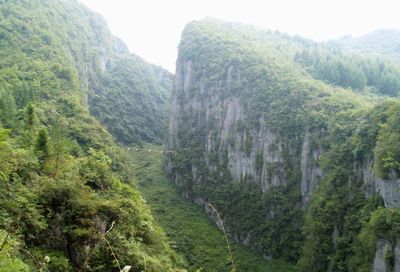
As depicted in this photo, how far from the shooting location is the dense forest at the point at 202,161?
16516mm

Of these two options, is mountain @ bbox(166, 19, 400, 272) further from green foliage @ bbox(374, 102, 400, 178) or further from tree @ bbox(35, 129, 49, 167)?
tree @ bbox(35, 129, 49, 167)

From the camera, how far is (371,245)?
94.7ft

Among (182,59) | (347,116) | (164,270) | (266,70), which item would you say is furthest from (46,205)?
(182,59)

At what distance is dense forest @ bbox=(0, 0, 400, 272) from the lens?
16516mm

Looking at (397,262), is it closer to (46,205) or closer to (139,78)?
(46,205)

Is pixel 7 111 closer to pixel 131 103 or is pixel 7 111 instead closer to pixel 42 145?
pixel 42 145

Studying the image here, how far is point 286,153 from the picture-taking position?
49.1 meters

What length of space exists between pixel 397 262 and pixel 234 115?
120 feet

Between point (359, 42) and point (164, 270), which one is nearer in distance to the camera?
point (164, 270)

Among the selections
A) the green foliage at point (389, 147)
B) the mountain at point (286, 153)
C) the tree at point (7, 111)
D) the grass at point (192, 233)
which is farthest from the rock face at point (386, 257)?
the tree at point (7, 111)

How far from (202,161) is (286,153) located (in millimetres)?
17914

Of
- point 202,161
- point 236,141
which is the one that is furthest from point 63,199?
point 202,161

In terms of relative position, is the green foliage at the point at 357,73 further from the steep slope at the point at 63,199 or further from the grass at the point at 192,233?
the steep slope at the point at 63,199

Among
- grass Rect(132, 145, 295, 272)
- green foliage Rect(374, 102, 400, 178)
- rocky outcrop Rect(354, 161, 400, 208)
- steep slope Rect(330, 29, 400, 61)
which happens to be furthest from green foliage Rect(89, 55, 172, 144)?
green foliage Rect(374, 102, 400, 178)
